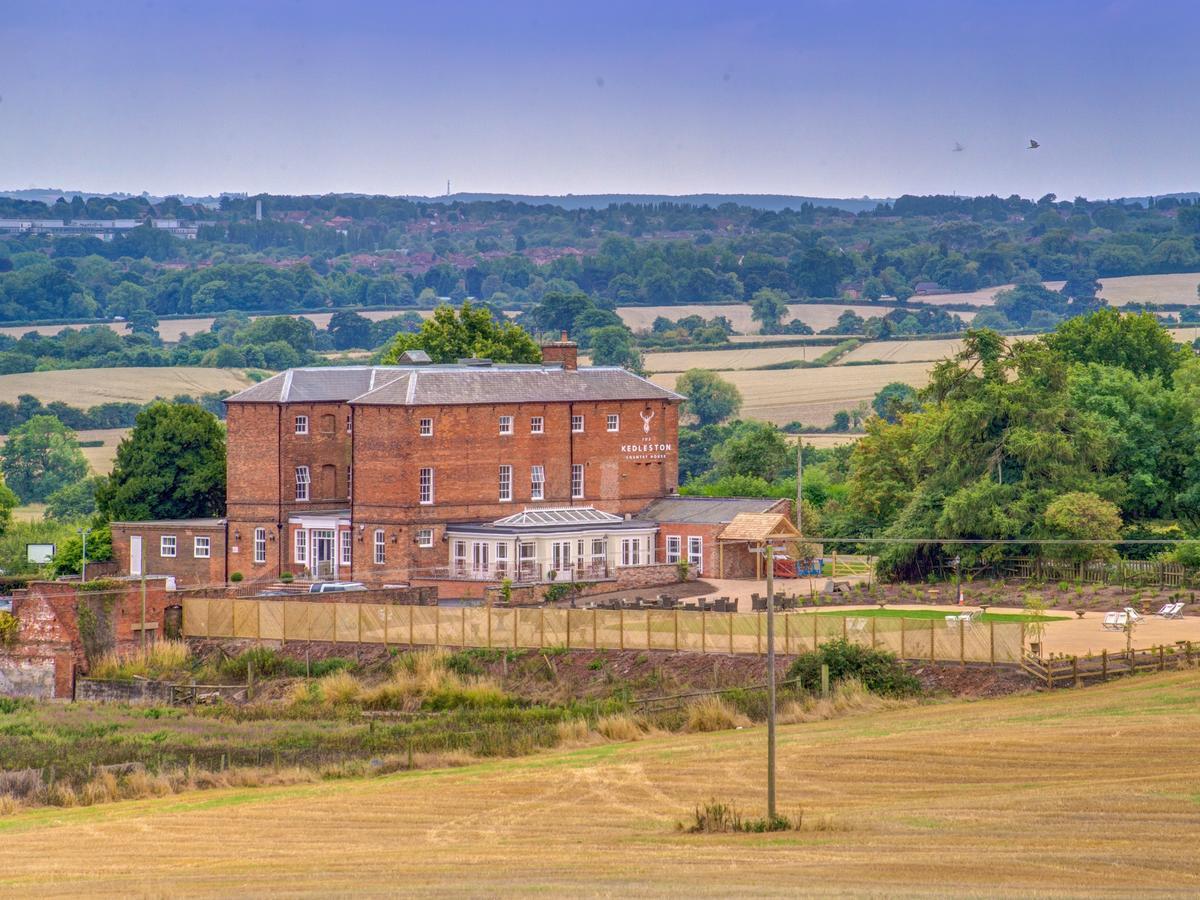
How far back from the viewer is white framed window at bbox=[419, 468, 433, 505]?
259 ft

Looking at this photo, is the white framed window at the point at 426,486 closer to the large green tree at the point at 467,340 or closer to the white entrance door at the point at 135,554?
the white entrance door at the point at 135,554

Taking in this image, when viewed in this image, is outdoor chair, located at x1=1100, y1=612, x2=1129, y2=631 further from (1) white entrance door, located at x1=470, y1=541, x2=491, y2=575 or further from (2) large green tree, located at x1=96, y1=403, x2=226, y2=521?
(2) large green tree, located at x1=96, y1=403, x2=226, y2=521

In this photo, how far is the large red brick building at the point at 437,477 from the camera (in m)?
78.4

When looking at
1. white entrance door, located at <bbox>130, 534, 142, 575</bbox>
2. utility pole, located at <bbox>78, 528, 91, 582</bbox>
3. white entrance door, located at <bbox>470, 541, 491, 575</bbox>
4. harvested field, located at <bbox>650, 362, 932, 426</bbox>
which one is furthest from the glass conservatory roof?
harvested field, located at <bbox>650, 362, 932, 426</bbox>

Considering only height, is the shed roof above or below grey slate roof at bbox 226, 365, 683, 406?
below

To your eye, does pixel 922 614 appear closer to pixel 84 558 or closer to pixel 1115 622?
pixel 1115 622

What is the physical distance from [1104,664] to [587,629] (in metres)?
15.0

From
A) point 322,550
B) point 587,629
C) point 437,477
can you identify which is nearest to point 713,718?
point 587,629

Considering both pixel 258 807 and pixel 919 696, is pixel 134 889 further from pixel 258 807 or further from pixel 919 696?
pixel 919 696

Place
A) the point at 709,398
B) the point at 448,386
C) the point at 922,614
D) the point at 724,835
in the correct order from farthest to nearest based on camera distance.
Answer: the point at 709,398, the point at 448,386, the point at 922,614, the point at 724,835

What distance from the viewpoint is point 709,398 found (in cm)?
17862

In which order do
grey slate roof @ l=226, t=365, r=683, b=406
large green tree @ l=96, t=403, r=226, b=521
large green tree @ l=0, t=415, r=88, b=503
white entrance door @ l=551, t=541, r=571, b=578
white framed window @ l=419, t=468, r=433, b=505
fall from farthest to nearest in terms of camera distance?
large green tree @ l=0, t=415, r=88, b=503 < large green tree @ l=96, t=403, r=226, b=521 < grey slate roof @ l=226, t=365, r=683, b=406 < white framed window @ l=419, t=468, r=433, b=505 < white entrance door @ l=551, t=541, r=571, b=578

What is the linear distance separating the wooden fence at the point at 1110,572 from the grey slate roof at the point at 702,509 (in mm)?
9552

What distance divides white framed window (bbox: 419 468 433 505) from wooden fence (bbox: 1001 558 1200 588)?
19343mm
